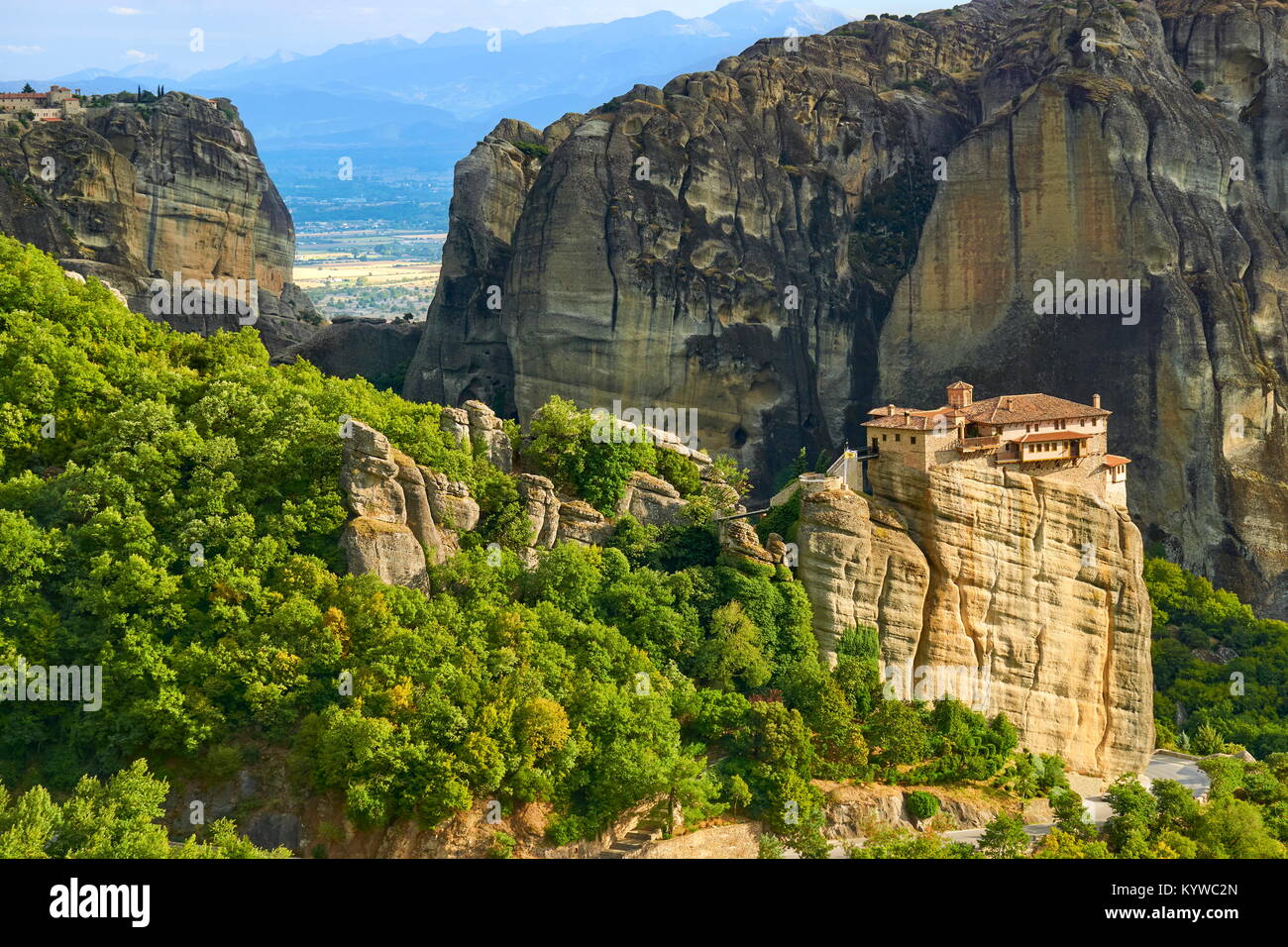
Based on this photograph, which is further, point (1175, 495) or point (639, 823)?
point (1175, 495)

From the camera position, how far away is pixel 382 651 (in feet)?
103

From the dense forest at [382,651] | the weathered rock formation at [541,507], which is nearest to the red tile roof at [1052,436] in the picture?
the dense forest at [382,651]

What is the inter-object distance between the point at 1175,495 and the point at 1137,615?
18.0m

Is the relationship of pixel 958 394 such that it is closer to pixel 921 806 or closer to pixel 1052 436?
pixel 1052 436

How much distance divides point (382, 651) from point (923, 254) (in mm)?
37550

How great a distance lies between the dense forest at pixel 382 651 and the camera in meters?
30.2

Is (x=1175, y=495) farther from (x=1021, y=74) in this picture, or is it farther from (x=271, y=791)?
(x=271, y=791)

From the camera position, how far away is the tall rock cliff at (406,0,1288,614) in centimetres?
5781

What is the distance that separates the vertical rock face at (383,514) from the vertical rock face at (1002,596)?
8771 mm

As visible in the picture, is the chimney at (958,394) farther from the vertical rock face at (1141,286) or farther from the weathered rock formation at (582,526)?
the vertical rock face at (1141,286)

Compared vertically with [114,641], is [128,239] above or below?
above

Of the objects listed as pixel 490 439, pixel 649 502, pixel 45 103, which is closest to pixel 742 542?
pixel 649 502
